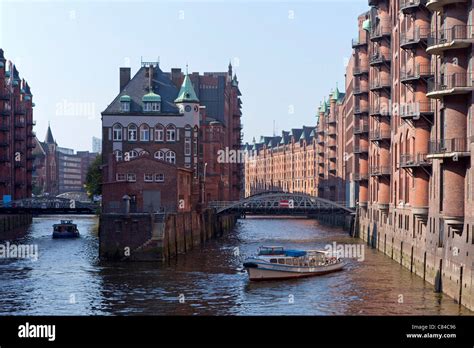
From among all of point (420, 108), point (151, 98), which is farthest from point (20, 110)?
point (420, 108)

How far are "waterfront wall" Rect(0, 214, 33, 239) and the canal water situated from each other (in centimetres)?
3283

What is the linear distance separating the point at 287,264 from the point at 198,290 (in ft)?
35.4

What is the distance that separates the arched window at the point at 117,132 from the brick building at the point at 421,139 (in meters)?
25.9

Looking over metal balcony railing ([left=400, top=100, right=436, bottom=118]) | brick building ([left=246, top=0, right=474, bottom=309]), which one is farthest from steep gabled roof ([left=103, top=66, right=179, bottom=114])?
metal balcony railing ([left=400, top=100, right=436, bottom=118])

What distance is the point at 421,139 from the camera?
171 feet

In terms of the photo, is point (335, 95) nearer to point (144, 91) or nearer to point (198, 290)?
point (144, 91)

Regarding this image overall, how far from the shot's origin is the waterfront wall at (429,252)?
37688 millimetres

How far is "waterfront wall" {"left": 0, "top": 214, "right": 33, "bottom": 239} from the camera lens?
9891 centimetres

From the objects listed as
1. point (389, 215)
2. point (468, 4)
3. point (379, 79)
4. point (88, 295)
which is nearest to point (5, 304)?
point (88, 295)

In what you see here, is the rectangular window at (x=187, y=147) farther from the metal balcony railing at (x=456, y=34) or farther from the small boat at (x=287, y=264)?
the metal balcony railing at (x=456, y=34)

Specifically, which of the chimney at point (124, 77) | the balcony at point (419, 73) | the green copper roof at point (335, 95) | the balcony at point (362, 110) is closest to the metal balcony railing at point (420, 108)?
the balcony at point (419, 73)

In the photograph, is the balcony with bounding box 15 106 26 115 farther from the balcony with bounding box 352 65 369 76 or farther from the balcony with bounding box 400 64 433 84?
the balcony with bounding box 400 64 433 84
